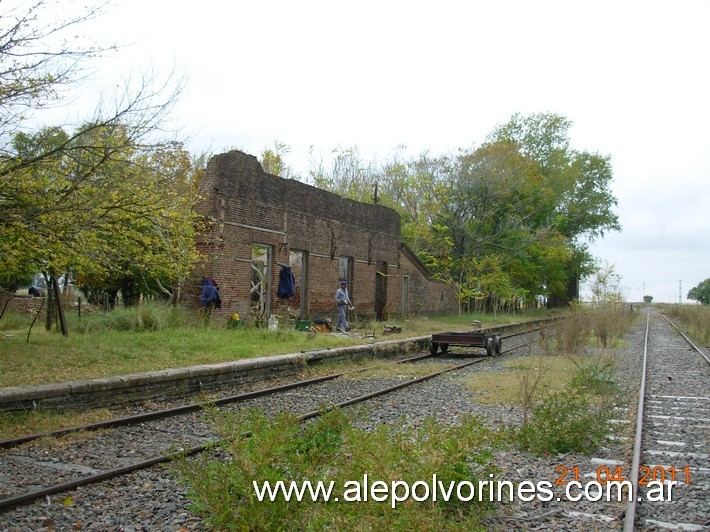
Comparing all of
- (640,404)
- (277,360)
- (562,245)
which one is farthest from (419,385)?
(562,245)

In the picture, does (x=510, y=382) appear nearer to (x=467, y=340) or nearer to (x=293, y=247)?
(x=467, y=340)

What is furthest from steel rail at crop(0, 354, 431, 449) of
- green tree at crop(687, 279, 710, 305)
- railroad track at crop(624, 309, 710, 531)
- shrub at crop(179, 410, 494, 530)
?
green tree at crop(687, 279, 710, 305)

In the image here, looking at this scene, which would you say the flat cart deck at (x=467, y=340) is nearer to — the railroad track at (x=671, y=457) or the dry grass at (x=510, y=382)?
the dry grass at (x=510, y=382)

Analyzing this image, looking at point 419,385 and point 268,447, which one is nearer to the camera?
point 268,447

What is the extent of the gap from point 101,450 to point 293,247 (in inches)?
531

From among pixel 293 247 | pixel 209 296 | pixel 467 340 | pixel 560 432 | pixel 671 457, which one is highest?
pixel 293 247

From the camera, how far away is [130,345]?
1187 cm

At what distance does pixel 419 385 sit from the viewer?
37.8 feet

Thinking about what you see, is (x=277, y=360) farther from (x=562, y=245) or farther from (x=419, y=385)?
(x=562, y=245)

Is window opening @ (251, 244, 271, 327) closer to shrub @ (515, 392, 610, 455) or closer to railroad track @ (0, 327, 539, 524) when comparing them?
railroad track @ (0, 327, 539, 524)

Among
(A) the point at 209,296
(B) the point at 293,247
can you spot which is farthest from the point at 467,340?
(A) the point at 209,296

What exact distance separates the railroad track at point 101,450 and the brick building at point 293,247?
319 inches

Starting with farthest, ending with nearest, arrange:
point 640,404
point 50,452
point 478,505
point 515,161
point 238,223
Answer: point 515,161
point 238,223
point 640,404
point 50,452
point 478,505

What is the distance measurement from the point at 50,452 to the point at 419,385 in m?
6.76
